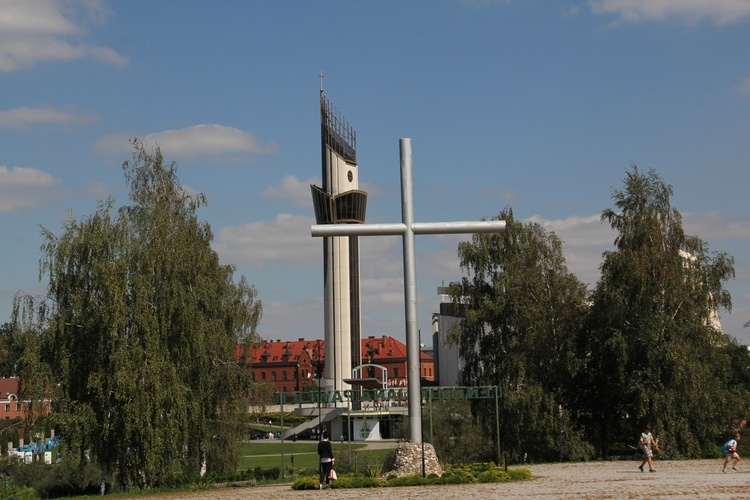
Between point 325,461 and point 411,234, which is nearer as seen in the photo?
point 325,461

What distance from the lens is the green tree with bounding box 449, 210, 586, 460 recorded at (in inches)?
1633

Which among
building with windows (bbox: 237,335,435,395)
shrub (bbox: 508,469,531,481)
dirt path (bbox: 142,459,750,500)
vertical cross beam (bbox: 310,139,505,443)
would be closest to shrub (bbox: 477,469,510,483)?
shrub (bbox: 508,469,531,481)

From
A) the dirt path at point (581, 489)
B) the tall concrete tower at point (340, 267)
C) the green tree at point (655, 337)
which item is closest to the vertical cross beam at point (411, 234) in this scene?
the dirt path at point (581, 489)

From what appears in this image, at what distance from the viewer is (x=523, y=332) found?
1731 inches

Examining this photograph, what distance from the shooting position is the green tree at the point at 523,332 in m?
41.5

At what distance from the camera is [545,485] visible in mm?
23250

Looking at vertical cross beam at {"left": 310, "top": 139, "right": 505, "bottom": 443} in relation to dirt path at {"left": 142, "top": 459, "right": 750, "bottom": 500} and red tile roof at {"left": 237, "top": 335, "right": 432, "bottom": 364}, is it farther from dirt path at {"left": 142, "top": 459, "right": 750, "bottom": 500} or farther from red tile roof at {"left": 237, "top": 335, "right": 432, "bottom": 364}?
red tile roof at {"left": 237, "top": 335, "right": 432, "bottom": 364}

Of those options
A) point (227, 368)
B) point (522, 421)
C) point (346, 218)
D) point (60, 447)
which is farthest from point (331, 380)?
point (60, 447)

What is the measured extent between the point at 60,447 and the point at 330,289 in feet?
159

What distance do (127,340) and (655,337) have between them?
874 inches

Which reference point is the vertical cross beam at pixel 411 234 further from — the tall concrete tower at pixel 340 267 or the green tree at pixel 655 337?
the tall concrete tower at pixel 340 267

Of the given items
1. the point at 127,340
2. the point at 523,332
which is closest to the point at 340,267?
the point at 523,332

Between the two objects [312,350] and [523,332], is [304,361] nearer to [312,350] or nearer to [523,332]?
[312,350]

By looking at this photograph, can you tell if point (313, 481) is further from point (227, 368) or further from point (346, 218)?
point (346, 218)
